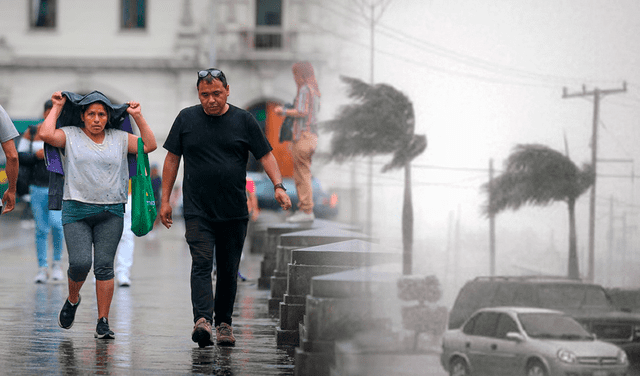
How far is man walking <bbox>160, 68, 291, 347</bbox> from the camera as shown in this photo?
6863mm

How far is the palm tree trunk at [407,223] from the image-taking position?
4441mm

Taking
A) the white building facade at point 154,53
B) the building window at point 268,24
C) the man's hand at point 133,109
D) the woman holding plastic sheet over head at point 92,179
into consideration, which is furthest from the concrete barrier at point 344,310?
the building window at point 268,24

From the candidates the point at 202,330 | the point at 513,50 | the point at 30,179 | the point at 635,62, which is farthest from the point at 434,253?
the point at 30,179

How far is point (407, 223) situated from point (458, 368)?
3.22 ft

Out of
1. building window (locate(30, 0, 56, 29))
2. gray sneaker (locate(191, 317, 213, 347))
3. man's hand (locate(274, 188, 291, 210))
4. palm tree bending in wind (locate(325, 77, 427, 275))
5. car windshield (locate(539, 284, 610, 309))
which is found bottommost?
gray sneaker (locate(191, 317, 213, 347))

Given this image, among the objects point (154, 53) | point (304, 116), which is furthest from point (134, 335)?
point (154, 53)

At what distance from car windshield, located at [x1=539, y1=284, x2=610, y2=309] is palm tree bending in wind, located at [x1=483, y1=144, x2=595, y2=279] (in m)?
0.05

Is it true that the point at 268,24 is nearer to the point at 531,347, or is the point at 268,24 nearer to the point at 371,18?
the point at 371,18

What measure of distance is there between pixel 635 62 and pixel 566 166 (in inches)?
14.7

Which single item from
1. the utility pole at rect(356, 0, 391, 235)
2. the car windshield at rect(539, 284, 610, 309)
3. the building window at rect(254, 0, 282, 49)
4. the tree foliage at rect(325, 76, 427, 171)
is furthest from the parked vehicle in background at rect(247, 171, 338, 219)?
the car windshield at rect(539, 284, 610, 309)

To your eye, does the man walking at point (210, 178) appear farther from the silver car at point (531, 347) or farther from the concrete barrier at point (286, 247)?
the silver car at point (531, 347)

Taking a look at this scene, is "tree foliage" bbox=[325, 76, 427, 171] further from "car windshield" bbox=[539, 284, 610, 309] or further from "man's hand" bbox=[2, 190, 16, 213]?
"man's hand" bbox=[2, 190, 16, 213]

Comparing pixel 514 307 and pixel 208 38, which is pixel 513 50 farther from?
pixel 208 38

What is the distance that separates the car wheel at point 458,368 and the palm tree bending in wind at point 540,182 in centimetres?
47
